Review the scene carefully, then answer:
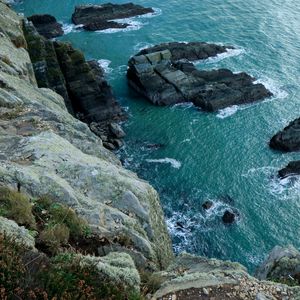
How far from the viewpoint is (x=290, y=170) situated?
51.7m

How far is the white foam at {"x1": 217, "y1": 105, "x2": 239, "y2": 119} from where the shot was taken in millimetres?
62469

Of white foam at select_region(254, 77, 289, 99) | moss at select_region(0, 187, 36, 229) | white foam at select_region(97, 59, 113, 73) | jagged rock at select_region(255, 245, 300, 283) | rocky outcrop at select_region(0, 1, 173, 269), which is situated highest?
moss at select_region(0, 187, 36, 229)

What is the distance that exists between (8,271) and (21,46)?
145 feet

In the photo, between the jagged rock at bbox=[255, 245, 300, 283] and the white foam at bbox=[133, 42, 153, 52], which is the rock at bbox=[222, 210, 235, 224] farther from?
the white foam at bbox=[133, 42, 153, 52]

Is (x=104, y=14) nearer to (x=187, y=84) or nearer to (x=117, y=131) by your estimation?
(x=187, y=84)

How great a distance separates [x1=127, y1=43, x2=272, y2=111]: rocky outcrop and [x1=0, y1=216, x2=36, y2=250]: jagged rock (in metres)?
52.4

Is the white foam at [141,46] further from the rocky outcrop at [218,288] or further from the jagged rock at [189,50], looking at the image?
the rocky outcrop at [218,288]

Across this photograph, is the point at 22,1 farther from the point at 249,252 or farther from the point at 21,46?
the point at 249,252

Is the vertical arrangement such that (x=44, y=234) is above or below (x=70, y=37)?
above

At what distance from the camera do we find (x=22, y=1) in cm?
9925

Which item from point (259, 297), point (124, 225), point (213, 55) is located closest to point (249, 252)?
point (124, 225)

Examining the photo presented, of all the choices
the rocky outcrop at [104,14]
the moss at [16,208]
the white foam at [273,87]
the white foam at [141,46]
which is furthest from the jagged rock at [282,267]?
the rocky outcrop at [104,14]

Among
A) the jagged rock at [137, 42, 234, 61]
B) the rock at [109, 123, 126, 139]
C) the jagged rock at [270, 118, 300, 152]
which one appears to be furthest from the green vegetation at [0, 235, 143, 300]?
the jagged rock at [137, 42, 234, 61]

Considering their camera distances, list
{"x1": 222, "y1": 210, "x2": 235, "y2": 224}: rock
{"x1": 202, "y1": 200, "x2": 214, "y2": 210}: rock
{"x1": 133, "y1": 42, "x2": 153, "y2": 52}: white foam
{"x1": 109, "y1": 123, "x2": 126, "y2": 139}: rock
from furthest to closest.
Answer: {"x1": 133, "y1": 42, "x2": 153, "y2": 52}: white foam
{"x1": 109, "y1": 123, "x2": 126, "y2": 139}: rock
{"x1": 202, "y1": 200, "x2": 214, "y2": 210}: rock
{"x1": 222, "y1": 210, "x2": 235, "y2": 224}: rock
